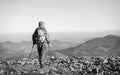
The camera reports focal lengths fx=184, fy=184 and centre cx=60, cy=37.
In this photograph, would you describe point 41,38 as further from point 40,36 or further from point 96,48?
point 96,48

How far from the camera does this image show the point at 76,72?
11977 millimetres

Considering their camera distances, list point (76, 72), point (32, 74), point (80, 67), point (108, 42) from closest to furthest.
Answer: point (32, 74) → point (76, 72) → point (80, 67) → point (108, 42)

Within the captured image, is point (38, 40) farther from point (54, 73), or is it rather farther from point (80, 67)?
point (80, 67)

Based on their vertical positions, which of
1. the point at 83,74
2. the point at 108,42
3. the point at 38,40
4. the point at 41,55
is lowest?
the point at 108,42

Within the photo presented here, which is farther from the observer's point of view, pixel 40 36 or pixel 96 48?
pixel 96 48

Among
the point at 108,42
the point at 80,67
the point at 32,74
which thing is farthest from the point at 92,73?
the point at 108,42

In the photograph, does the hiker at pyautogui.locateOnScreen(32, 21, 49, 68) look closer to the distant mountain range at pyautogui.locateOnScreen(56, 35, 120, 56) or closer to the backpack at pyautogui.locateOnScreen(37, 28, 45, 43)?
the backpack at pyautogui.locateOnScreen(37, 28, 45, 43)

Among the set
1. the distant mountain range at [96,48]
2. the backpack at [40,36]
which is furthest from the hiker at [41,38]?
the distant mountain range at [96,48]

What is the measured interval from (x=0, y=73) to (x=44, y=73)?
8.82 ft

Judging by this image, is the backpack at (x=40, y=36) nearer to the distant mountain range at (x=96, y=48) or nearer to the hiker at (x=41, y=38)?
the hiker at (x=41, y=38)

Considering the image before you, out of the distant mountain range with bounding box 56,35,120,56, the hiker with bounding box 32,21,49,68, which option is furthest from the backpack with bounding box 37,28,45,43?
the distant mountain range with bounding box 56,35,120,56

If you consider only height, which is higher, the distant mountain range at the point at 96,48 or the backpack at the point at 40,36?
the backpack at the point at 40,36

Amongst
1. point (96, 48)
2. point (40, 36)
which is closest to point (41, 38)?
point (40, 36)

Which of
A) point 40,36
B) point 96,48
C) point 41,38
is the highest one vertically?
point 40,36
